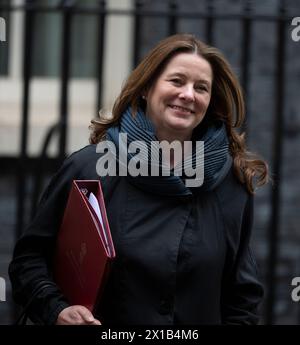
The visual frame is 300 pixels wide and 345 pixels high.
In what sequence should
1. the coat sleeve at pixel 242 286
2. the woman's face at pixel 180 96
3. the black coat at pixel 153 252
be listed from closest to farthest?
the black coat at pixel 153 252 < the woman's face at pixel 180 96 < the coat sleeve at pixel 242 286

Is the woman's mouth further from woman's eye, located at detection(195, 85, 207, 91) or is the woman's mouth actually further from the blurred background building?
the blurred background building

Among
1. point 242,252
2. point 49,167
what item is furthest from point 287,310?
point 242,252

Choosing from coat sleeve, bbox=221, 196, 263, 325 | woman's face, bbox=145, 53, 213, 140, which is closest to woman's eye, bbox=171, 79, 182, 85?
woman's face, bbox=145, 53, 213, 140

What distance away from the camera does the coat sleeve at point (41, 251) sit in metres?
2.97

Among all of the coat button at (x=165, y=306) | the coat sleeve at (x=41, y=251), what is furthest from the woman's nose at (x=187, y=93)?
the coat button at (x=165, y=306)

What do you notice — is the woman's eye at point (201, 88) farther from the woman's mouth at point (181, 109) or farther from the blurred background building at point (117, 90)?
the blurred background building at point (117, 90)

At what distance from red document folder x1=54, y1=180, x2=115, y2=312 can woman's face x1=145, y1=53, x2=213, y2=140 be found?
32 centimetres

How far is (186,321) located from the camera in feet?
9.73

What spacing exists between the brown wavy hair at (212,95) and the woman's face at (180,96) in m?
0.03

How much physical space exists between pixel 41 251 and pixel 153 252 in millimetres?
375

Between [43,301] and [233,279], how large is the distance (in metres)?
0.61

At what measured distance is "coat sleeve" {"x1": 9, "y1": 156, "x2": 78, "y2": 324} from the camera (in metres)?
2.97

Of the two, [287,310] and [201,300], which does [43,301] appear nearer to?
[201,300]

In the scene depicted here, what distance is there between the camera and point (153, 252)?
290 cm
